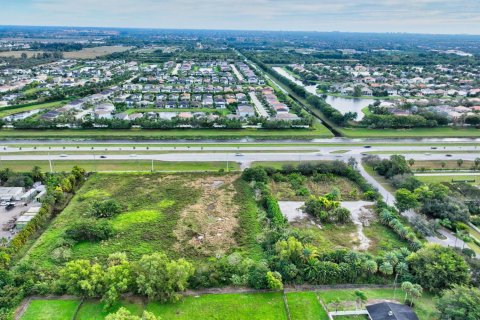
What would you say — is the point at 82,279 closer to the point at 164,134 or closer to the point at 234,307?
the point at 234,307

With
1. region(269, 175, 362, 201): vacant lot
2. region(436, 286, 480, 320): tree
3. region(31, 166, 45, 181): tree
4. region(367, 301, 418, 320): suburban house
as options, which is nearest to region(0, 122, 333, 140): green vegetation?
region(31, 166, 45, 181): tree

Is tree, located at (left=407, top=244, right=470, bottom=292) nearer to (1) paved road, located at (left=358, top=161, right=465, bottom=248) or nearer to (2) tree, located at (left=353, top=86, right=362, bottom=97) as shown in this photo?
(1) paved road, located at (left=358, top=161, right=465, bottom=248)

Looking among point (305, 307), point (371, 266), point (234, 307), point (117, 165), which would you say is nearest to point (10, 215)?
point (117, 165)

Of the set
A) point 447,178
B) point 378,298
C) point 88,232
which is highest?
point 447,178

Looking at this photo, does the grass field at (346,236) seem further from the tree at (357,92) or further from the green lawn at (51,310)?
the tree at (357,92)

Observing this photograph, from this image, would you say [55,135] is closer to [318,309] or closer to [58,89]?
[58,89]

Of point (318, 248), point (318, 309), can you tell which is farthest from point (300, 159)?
point (318, 309)
